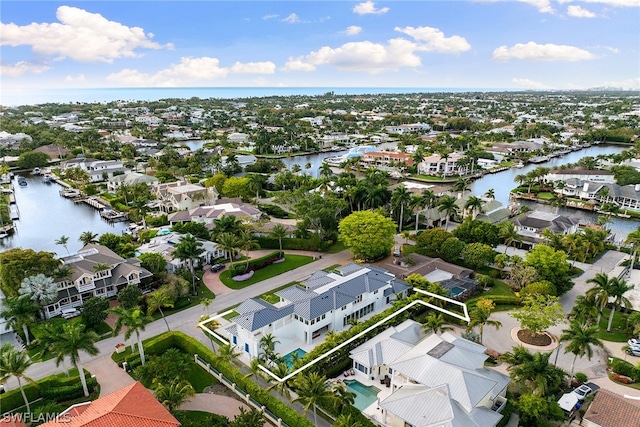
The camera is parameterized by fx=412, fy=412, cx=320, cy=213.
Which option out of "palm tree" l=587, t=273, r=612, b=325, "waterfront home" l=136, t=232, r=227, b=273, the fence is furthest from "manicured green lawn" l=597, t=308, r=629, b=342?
"waterfront home" l=136, t=232, r=227, b=273

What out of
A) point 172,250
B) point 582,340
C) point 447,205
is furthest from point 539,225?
point 172,250

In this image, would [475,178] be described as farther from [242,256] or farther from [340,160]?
[242,256]

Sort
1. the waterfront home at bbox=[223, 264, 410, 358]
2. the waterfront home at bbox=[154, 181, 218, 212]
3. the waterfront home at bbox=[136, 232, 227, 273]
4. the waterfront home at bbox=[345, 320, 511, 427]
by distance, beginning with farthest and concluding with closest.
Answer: the waterfront home at bbox=[154, 181, 218, 212] < the waterfront home at bbox=[136, 232, 227, 273] < the waterfront home at bbox=[223, 264, 410, 358] < the waterfront home at bbox=[345, 320, 511, 427]

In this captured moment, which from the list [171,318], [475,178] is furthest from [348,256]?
[475,178]

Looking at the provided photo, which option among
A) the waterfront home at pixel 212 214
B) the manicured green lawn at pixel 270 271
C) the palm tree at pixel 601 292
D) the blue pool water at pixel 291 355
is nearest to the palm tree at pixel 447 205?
the manicured green lawn at pixel 270 271

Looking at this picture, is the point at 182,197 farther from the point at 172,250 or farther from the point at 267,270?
the point at 267,270

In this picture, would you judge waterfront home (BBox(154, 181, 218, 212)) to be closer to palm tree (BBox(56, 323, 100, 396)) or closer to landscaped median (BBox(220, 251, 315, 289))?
landscaped median (BBox(220, 251, 315, 289))
